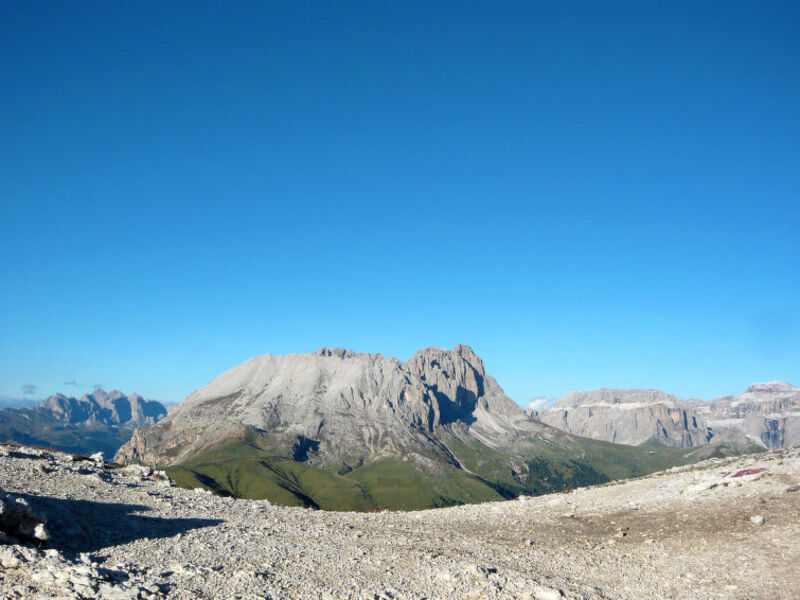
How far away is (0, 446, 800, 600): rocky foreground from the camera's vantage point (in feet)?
53.7

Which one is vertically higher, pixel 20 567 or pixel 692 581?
pixel 20 567

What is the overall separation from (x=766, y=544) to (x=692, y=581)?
678 centimetres

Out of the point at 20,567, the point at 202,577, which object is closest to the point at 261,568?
the point at 202,577

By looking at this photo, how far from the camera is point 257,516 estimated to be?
88.6 ft

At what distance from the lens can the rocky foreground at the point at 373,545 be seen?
16.4 m

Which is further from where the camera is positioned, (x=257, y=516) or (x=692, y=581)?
(x=257, y=516)

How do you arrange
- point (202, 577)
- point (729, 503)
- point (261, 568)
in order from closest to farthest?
point (202, 577) < point (261, 568) < point (729, 503)

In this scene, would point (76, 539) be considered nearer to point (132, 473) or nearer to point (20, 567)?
point (20, 567)

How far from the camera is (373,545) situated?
23.0 metres

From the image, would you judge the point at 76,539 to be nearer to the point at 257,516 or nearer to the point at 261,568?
the point at 261,568

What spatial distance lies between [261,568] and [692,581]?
17.9 m

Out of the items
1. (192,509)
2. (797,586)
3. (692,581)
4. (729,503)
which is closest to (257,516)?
(192,509)

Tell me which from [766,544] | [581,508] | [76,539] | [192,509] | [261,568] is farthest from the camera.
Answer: [581,508]

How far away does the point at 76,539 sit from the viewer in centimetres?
1936
